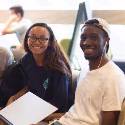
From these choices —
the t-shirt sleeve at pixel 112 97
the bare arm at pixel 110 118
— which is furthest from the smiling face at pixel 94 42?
the bare arm at pixel 110 118

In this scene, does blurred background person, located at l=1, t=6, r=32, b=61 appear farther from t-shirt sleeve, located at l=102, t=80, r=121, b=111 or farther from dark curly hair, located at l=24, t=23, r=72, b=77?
t-shirt sleeve, located at l=102, t=80, r=121, b=111

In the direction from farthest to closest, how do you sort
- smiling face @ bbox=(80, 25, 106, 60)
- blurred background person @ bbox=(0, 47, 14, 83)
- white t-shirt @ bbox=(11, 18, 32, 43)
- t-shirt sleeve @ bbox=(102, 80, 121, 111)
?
white t-shirt @ bbox=(11, 18, 32, 43)
blurred background person @ bbox=(0, 47, 14, 83)
smiling face @ bbox=(80, 25, 106, 60)
t-shirt sleeve @ bbox=(102, 80, 121, 111)

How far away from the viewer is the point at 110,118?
1536 mm

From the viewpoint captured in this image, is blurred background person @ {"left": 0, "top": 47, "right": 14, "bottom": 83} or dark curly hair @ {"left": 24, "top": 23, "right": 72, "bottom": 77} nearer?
dark curly hair @ {"left": 24, "top": 23, "right": 72, "bottom": 77}

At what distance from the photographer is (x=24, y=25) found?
4.01 meters

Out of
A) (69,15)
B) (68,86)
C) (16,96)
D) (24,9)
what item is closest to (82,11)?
(68,86)

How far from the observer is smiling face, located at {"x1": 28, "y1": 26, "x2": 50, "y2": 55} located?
6.72ft

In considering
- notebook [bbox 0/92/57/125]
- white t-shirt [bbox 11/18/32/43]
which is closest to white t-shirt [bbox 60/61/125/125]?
notebook [bbox 0/92/57/125]

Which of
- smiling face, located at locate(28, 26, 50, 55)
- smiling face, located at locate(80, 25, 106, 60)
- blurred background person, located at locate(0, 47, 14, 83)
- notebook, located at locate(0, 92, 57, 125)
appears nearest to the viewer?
smiling face, located at locate(80, 25, 106, 60)

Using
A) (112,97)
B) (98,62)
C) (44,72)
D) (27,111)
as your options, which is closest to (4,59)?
(44,72)

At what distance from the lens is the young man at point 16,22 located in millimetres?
4008

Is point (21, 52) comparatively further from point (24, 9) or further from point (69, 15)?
point (24, 9)

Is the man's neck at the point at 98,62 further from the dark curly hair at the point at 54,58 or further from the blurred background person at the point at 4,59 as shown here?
the blurred background person at the point at 4,59

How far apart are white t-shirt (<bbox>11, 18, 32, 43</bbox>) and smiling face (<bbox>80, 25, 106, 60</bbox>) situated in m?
2.31
